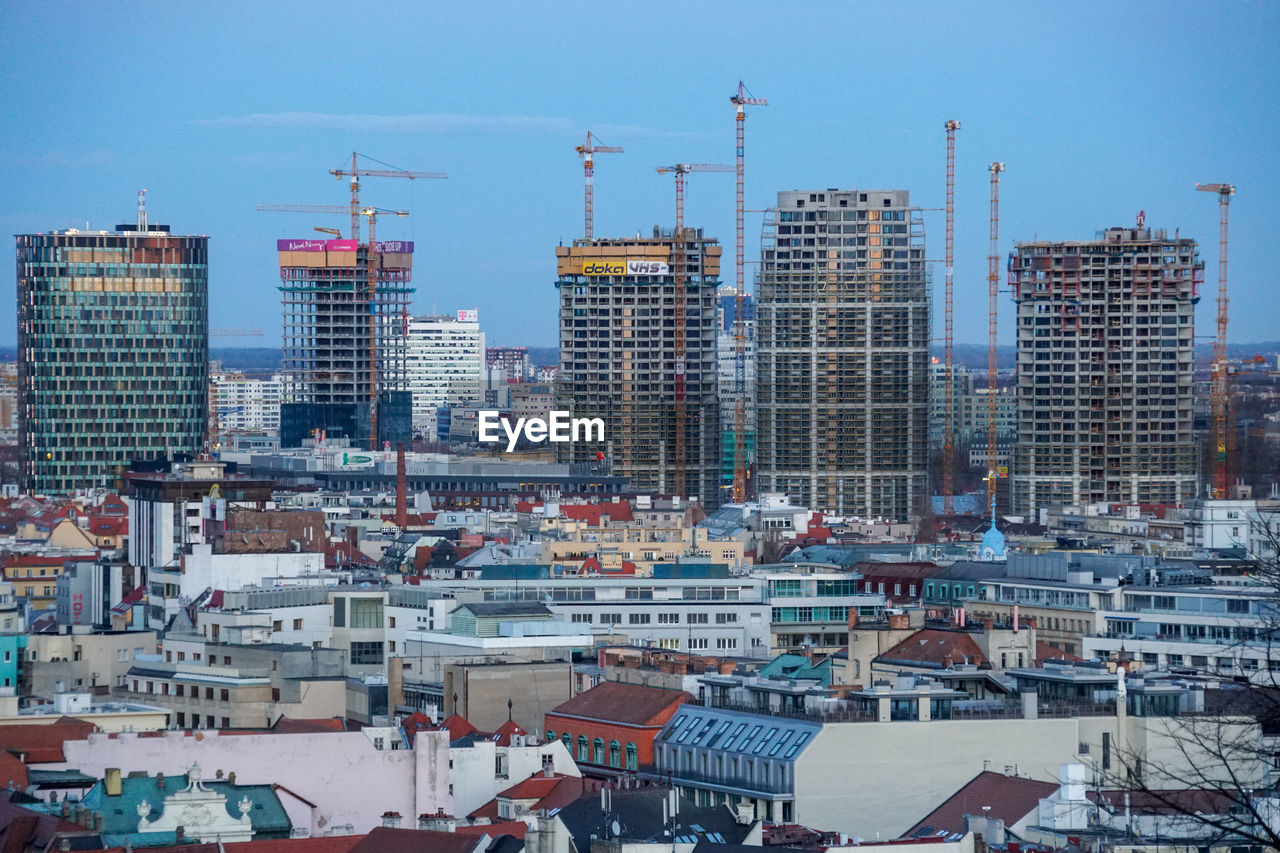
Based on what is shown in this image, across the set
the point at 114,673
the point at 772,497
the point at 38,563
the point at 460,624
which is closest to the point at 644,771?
the point at 460,624

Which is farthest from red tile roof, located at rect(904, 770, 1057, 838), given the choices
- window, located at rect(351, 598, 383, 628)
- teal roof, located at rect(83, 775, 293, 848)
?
window, located at rect(351, 598, 383, 628)

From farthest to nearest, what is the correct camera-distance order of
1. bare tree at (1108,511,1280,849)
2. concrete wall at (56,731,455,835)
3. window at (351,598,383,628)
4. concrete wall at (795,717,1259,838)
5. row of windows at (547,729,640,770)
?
1. window at (351,598,383,628)
2. row of windows at (547,729,640,770)
3. concrete wall at (56,731,455,835)
4. concrete wall at (795,717,1259,838)
5. bare tree at (1108,511,1280,849)

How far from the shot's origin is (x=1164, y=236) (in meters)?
197

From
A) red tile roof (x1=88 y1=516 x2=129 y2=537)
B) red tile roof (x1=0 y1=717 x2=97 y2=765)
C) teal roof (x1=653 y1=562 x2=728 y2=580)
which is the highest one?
teal roof (x1=653 y1=562 x2=728 y2=580)

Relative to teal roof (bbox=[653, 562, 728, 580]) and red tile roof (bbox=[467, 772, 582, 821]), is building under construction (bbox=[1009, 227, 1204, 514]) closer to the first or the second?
teal roof (bbox=[653, 562, 728, 580])

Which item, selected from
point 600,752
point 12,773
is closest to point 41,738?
point 12,773

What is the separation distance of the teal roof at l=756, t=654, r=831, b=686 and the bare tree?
29.8ft

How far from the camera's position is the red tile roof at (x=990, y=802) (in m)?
50.3

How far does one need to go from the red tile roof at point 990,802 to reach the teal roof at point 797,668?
54.3 ft

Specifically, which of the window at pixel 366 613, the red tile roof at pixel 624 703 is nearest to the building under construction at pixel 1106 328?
the window at pixel 366 613

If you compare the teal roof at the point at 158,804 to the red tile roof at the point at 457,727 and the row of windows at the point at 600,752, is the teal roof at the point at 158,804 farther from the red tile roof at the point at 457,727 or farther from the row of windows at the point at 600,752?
the red tile roof at the point at 457,727

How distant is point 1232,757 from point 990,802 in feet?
28.3

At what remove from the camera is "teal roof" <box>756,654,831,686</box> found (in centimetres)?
7250

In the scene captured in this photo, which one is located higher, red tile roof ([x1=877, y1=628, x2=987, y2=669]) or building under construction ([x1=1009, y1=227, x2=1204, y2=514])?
building under construction ([x1=1009, y1=227, x2=1204, y2=514])
